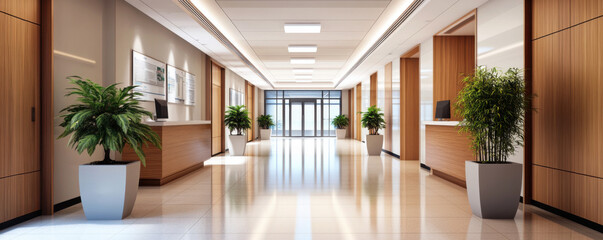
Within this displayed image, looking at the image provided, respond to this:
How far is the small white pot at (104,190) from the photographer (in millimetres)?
4168

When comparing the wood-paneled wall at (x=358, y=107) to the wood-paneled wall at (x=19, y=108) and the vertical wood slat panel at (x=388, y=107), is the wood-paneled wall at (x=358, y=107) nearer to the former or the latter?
the vertical wood slat panel at (x=388, y=107)

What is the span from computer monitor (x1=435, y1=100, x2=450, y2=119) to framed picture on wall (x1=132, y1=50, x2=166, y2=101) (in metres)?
5.66

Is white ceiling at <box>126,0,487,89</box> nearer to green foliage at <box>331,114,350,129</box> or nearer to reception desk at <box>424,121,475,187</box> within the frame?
reception desk at <box>424,121,475,187</box>

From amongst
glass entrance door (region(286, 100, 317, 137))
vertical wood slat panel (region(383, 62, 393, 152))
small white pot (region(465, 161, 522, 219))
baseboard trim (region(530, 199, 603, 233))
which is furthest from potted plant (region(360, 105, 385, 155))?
glass entrance door (region(286, 100, 317, 137))

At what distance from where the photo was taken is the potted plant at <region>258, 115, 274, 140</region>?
21.2 metres

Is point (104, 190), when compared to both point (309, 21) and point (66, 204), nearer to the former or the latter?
point (66, 204)

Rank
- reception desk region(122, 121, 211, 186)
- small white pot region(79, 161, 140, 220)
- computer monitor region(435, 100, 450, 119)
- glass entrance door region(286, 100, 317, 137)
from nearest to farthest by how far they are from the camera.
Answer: small white pot region(79, 161, 140, 220) < reception desk region(122, 121, 211, 186) < computer monitor region(435, 100, 450, 119) < glass entrance door region(286, 100, 317, 137)

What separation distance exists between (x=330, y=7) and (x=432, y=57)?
2.82m

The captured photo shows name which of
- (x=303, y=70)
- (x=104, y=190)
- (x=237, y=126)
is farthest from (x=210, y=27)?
(x=303, y=70)

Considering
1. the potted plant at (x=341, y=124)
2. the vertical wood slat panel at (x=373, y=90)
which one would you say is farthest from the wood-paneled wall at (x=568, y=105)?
the potted plant at (x=341, y=124)

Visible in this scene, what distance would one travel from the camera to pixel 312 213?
4.57 meters

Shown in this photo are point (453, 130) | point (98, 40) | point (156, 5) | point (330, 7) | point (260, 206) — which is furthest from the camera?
point (330, 7)

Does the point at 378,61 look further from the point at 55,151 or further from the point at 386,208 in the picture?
the point at 55,151

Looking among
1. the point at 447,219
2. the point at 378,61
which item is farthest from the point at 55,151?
the point at 378,61
